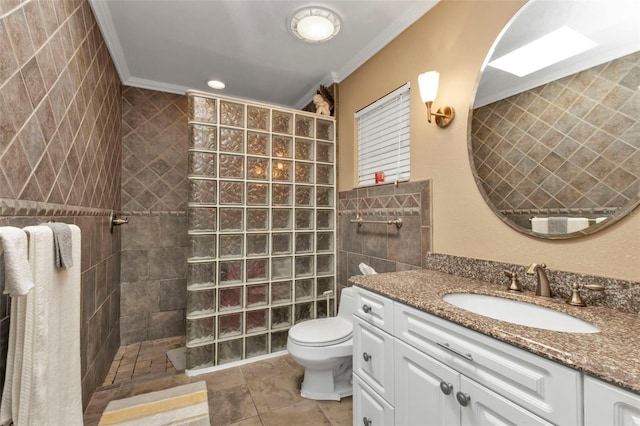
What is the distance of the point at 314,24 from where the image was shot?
1.81 m

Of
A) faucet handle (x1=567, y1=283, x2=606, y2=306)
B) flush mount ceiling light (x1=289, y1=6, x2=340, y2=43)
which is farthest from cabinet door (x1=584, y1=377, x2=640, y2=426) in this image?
flush mount ceiling light (x1=289, y1=6, x2=340, y2=43)

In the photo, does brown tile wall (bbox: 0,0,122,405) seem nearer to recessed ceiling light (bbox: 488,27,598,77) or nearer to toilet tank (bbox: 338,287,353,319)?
toilet tank (bbox: 338,287,353,319)

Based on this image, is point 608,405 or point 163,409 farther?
point 163,409

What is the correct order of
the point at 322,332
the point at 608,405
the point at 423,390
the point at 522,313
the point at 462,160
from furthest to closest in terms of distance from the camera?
the point at 322,332, the point at 462,160, the point at 522,313, the point at 423,390, the point at 608,405

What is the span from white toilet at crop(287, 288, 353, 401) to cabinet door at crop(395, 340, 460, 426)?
0.63 metres

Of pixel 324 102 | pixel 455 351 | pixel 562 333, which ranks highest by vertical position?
pixel 324 102

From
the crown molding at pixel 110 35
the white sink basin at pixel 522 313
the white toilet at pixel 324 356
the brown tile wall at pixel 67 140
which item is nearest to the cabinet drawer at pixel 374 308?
the white sink basin at pixel 522 313

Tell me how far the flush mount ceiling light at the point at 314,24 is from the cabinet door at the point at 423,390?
1.90 m

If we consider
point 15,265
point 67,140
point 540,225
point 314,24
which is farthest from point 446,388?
point 314,24

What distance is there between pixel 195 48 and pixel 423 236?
7.09ft

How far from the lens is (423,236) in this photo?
1.71 metres

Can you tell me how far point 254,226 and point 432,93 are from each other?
1.54 m

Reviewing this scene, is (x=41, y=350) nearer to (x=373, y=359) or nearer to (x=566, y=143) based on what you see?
(x=373, y=359)

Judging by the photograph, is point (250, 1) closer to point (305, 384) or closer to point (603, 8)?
point (603, 8)
